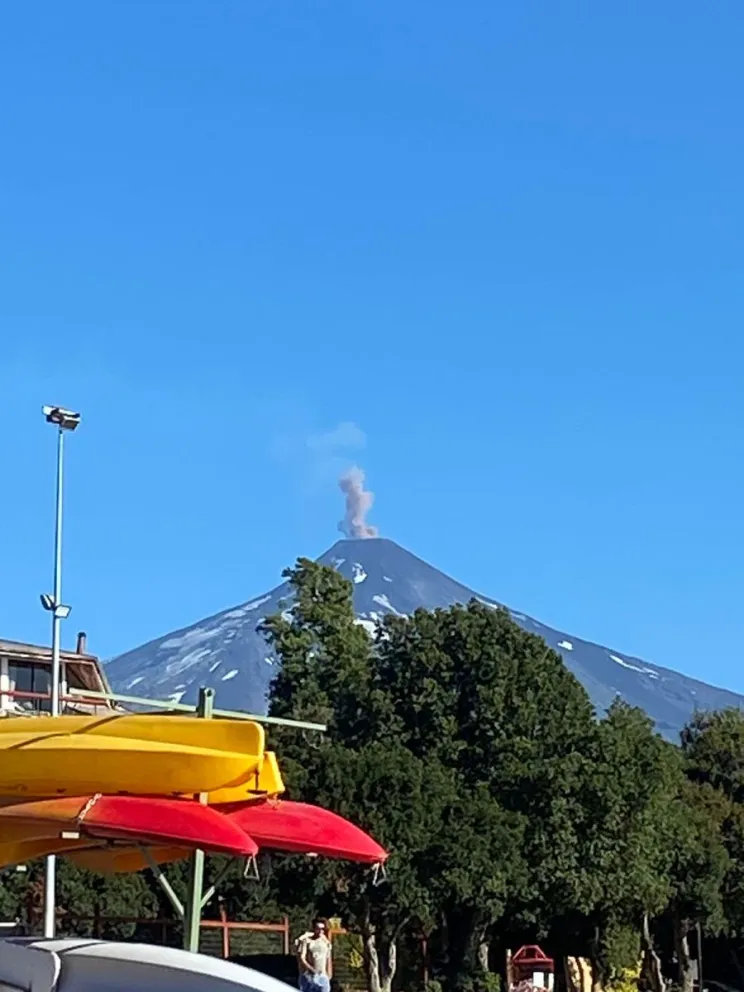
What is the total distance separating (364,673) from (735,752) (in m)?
17.3

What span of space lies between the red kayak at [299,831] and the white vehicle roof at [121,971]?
7564 mm

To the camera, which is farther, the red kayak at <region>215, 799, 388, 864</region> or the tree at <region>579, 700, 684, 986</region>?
the tree at <region>579, 700, 684, 986</region>

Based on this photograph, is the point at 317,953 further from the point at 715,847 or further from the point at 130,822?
the point at 715,847

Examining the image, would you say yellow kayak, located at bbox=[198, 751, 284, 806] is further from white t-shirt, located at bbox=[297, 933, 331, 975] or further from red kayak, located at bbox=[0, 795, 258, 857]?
white t-shirt, located at bbox=[297, 933, 331, 975]

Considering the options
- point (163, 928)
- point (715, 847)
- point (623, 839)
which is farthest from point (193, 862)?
point (715, 847)

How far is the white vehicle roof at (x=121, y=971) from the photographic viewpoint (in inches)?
265

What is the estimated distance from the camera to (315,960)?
65.5 ft

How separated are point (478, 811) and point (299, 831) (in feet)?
87.6

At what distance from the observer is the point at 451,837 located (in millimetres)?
40062

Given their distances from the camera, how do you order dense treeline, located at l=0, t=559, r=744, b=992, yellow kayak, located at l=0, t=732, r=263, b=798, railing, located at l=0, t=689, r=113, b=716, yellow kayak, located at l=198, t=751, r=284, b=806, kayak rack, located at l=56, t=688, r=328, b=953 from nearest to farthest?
1. yellow kayak, located at l=0, t=732, r=263, b=798
2. kayak rack, located at l=56, t=688, r=328, b=953
3. yellow kayak, located at l=198, t=751, r=284, b=806
4. railing, located at l=0, t=689, r=113, b=716
5. dense treeline, located at l=0, t=559, r=744, b=992

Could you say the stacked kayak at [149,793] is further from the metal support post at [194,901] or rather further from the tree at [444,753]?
the tree at [444,753]

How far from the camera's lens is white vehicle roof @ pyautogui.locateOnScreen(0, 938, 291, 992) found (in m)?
6.73

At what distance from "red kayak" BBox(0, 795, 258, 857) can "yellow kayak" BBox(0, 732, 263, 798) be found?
14 cm

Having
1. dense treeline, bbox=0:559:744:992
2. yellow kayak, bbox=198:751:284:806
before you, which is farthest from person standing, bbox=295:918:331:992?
dense treeline, bbox=0:559:744:992
